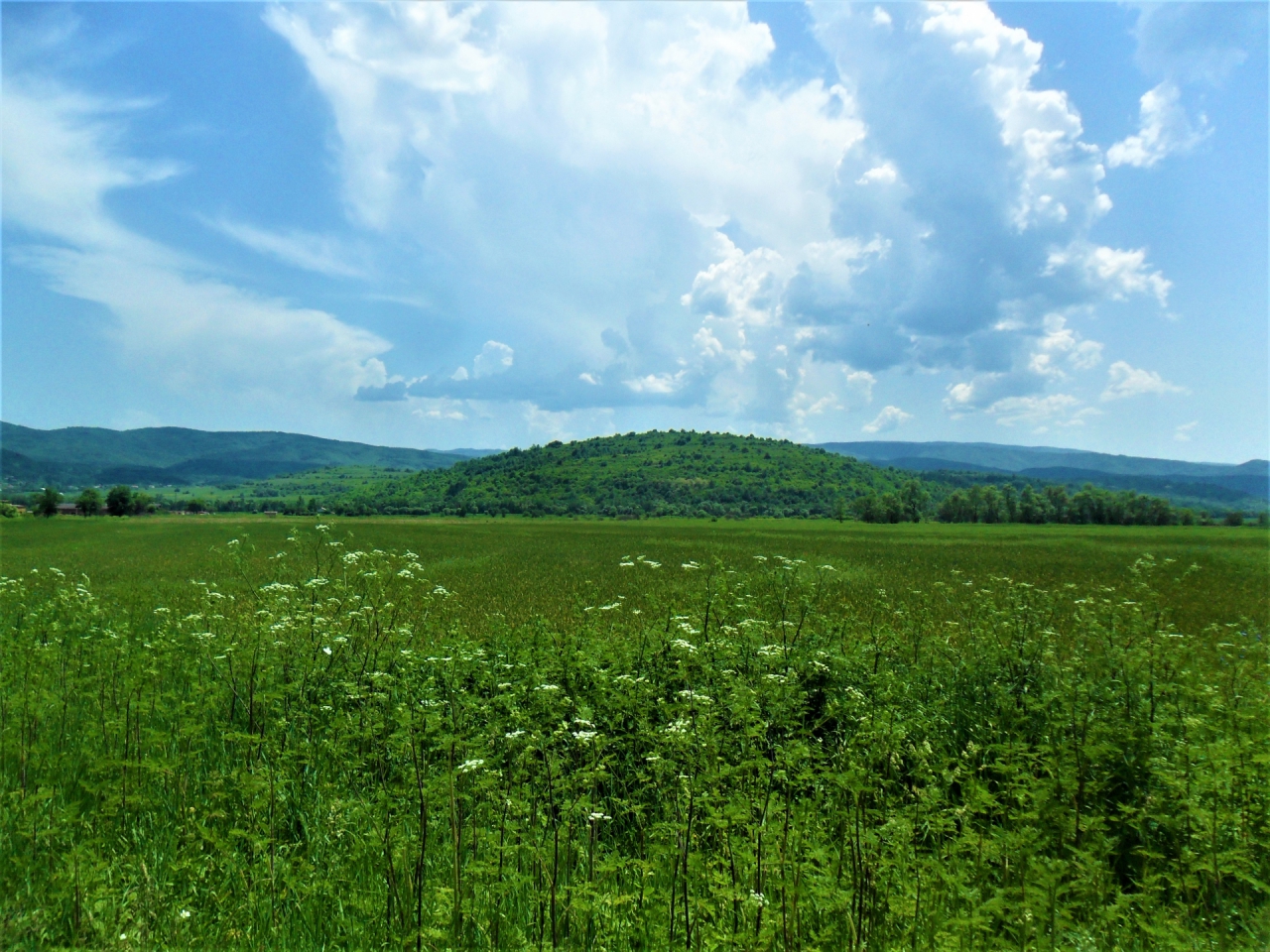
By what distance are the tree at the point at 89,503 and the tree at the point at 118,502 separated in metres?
2.00

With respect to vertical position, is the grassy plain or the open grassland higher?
the open grassland

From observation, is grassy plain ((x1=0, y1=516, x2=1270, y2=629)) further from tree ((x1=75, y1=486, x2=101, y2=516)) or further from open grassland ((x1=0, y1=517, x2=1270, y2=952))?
tree ((x1=75, y1=486, x2=101, y2=516))

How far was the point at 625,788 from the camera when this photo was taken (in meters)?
7.05

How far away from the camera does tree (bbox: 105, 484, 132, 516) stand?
129 m

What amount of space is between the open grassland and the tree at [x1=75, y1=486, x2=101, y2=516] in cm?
15199

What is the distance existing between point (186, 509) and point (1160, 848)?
706 ft

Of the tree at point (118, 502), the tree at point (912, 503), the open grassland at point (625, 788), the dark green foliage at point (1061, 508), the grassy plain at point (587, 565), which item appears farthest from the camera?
the tree at point (912, 503)

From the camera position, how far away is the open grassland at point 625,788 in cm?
440

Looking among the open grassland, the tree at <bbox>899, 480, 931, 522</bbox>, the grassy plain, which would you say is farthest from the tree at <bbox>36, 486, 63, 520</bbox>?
the tree at <bbox>899, 480, 931, 522</bbox>

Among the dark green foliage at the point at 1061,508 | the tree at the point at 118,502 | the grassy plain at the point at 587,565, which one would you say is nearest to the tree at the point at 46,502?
the tree at the point at 118,502

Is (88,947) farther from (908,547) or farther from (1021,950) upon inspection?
(908,547)

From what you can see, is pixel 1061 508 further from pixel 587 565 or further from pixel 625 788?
pixel 625 788

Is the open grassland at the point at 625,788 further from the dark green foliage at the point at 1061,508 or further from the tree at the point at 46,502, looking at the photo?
the dark green foliage at the point at 1061,508

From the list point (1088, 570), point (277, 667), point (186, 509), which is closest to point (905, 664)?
point (277, 667)
